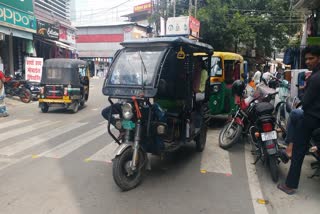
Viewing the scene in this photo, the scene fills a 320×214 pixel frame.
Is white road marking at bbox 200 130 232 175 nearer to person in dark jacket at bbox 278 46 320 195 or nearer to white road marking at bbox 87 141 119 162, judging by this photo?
person in dark jacket at bbox 278 46 320 195

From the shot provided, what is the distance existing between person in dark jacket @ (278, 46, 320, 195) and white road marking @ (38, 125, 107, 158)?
4.10 m

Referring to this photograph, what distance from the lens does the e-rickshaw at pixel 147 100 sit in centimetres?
460

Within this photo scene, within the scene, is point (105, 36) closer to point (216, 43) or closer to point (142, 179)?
point (216, 43)

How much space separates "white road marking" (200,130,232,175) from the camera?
18.4 feet

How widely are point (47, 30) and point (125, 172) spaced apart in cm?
1996

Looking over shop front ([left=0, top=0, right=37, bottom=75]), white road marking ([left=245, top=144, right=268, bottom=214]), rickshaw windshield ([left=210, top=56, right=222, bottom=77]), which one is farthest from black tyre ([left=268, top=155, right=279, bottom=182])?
shop front ([left=0, top=0, right=37, bottom=75])

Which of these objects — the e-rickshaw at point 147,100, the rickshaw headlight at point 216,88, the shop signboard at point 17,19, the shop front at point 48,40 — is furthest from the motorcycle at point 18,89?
the e-rickshaw at point 147,100

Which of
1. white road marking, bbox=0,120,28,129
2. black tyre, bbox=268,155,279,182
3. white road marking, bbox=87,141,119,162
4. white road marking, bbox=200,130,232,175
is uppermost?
black tyre, bbox=268,155,279,182

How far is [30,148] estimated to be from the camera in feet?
22.2

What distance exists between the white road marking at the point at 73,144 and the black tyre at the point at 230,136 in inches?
119

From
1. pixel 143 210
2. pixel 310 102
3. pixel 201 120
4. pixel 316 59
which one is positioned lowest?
pixel 143 210

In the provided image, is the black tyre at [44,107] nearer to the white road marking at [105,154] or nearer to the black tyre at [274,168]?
the white road marking at [105,154]

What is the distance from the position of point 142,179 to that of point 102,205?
3.14 ft

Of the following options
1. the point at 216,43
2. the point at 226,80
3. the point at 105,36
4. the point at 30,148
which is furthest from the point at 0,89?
the point at 105,36
